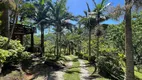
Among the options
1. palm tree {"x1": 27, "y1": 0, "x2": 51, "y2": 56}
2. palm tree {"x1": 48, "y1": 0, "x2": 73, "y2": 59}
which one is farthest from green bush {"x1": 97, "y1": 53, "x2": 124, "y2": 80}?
palm tree {"x1": 27, "y1": 0, "x2": 51, "y2": 56}

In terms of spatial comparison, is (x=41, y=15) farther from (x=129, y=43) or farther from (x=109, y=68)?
(x=129, y=43)

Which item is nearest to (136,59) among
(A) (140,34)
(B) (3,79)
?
(A) (140,34)

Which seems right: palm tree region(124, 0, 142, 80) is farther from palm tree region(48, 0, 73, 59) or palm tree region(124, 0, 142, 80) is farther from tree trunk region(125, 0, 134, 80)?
palm tree region(48, 0, 73, 59)

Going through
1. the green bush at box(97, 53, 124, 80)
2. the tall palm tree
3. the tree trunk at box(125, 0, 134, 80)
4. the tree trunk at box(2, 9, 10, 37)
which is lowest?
the green bush at box(97, 53, 124, 80)

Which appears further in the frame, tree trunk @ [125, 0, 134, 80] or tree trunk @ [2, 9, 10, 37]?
tree trunk @ [2, 9, 10, 37]

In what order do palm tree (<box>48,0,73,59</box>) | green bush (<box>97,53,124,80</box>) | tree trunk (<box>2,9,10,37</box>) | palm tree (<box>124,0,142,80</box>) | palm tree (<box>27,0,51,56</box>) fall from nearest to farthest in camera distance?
palm tree (<box>124,0,142,80</box>)
tree trunk (<box>2,9,10,37</box>)
green bush (<box>97,53,124,80</box>)
palm tree (<box>48,0,73,59</box>)
palm tree (<box>27,0,51,56</box>)

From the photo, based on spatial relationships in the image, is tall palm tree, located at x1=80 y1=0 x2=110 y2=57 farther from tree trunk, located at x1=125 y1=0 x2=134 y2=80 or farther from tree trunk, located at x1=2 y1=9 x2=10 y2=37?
tree trunk, located at x1=125 y1=0 x2=134 y2=80

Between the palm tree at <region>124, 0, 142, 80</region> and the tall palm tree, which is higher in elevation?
the tall palm tree

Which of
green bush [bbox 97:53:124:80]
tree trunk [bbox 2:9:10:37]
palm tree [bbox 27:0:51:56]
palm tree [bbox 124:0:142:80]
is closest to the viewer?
palm tree [bbox 124:0:142:80]

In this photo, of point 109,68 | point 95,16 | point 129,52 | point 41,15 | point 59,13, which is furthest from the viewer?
point 41,15

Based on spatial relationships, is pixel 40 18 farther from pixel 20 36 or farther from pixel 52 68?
pixel 52 68

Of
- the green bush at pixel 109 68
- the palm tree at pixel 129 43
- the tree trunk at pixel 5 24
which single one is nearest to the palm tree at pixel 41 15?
the tree trunk at pixel 5 24

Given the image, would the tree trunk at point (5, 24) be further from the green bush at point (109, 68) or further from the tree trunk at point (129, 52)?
the tree trunk at point (129, 52)

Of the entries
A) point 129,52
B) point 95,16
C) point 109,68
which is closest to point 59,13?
point 95,16
